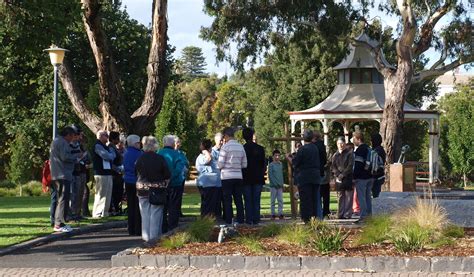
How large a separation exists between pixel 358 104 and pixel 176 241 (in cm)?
2990

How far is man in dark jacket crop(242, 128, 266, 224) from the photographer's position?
679 inches

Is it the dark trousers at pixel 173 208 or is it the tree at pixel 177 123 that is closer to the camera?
the dark trousers at pixel 173 208

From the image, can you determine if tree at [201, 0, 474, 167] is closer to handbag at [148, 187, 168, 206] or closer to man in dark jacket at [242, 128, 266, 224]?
man in dark jacket at [242, 128, 266, 224]

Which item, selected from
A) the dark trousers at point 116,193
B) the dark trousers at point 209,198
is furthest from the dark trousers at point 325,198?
the dark trousers at point 116,193

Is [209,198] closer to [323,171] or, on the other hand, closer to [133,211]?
[133,211]

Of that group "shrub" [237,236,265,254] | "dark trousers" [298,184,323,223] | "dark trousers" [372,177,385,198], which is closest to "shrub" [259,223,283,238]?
"shrub" [237,236,265,254]

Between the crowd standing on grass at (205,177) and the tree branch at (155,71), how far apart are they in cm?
337

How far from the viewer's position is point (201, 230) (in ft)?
45.0

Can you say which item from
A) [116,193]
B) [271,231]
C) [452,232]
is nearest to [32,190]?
[116,193]

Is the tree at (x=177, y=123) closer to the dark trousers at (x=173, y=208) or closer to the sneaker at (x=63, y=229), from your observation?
the dark trousers at (x=173, y=208)

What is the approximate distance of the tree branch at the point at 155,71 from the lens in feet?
76.1

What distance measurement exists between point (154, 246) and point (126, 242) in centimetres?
242

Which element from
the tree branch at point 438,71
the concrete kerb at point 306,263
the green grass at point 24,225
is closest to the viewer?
the concrete kerb at point 306,263

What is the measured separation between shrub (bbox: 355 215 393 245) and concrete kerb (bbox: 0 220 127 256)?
203 inches
